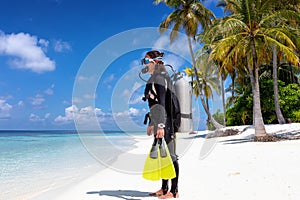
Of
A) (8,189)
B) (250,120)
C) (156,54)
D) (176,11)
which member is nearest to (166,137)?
(156,54)

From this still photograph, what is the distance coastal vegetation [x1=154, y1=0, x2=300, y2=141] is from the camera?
12508mm

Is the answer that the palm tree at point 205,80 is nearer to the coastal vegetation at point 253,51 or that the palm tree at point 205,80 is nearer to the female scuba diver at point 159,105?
the coastal vegetation at point 253,51

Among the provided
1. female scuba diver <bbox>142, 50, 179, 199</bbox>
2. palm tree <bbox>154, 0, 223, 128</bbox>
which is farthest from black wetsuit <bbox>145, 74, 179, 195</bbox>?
palm tree <bbox>154, 0, 223, 128</bbox>

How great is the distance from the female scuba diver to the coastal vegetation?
9129mm

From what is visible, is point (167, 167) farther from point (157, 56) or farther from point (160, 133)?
point (157, 56)

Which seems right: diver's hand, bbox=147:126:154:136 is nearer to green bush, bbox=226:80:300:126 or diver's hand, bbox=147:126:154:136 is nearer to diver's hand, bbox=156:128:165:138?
diver's hand, bbox=156:128:165:138

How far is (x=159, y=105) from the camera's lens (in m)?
3.67

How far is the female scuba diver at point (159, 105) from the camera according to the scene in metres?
3.67

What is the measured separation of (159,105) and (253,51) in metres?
10.4

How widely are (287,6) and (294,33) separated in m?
2.60

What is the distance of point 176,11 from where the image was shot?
2320 cm

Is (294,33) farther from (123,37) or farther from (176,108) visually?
(176,108)

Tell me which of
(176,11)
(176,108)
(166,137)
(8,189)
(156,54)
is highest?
(176,11)

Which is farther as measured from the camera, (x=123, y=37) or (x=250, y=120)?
(x=250, y=120)
